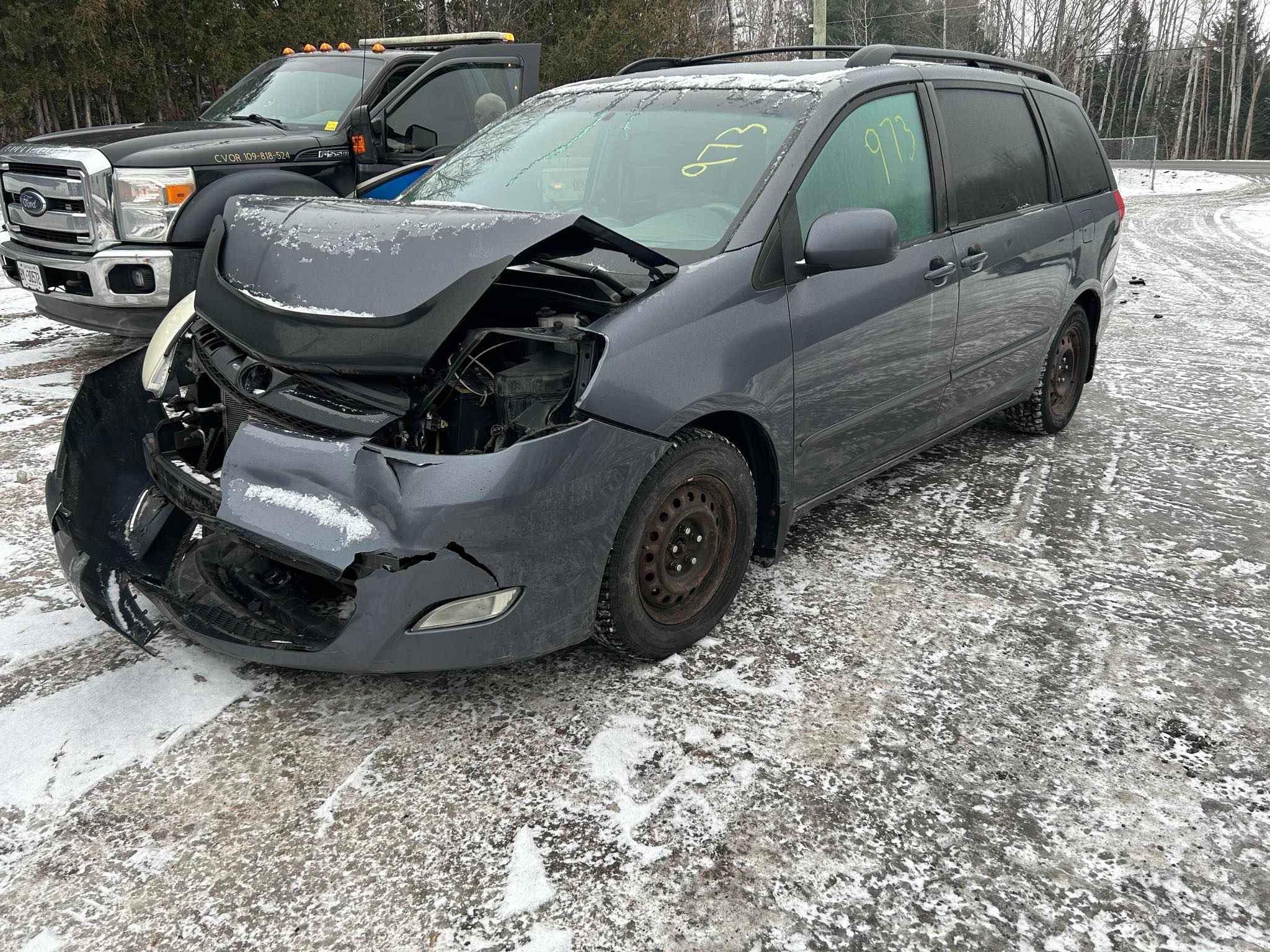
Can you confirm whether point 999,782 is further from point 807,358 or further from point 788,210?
point 788,210

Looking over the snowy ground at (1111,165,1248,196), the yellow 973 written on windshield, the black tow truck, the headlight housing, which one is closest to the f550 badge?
the black tow truck

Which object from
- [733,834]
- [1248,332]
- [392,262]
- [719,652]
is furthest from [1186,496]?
[1248,332]

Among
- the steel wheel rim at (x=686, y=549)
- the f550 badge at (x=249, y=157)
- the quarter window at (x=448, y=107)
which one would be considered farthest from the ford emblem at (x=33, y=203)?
the steel wheel rim at (x=686, y=549)

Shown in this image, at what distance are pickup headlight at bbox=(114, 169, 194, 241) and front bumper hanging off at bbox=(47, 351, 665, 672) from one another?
149 inches

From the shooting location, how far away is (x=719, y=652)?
321 centimetres

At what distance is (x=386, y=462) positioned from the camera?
253 cm

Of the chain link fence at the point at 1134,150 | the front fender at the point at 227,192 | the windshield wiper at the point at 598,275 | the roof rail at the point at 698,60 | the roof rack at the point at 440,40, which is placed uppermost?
the roof rack at the point at 440,40

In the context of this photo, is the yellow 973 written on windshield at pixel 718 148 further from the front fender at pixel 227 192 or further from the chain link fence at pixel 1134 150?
the chain link fence at pixel 1134 150

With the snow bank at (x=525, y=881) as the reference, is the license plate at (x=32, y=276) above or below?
above

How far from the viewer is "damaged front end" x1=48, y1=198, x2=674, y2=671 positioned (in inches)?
99.6

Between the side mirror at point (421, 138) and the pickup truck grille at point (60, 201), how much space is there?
219cm

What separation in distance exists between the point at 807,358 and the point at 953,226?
1.20m

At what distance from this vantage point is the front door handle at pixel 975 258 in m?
4.08

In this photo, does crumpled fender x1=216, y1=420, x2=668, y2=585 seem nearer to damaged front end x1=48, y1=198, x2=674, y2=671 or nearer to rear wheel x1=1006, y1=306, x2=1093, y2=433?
damaged front end x1=48, y1=198, x2=674, y2=671
